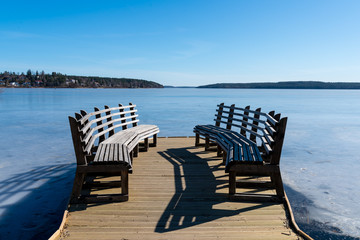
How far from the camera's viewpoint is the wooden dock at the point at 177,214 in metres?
3.73

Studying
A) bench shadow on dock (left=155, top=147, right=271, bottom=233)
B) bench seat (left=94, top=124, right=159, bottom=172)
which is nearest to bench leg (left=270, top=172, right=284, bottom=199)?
bench shadow on dock (left=155, top=147, right=271, bottom=233)

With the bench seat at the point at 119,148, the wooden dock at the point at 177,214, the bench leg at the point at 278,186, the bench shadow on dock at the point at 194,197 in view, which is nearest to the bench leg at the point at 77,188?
the wooden dock at the point at 177,214

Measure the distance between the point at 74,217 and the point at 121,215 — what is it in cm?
66

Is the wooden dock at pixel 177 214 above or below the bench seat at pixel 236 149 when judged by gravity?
below

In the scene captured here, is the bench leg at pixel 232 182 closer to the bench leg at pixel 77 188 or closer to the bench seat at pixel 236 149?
the bench seat at pixel 236 149

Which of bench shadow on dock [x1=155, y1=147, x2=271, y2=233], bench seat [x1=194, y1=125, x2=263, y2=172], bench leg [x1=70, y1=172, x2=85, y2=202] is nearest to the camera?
bench shadow on dock [x1=155, y1=147, x2=271, y2=233]

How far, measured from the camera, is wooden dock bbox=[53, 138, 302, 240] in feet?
12.2

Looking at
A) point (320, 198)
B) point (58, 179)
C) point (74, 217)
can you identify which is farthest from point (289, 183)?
point (58, 179)

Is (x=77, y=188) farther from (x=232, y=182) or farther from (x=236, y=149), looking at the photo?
(x=236, y=149)

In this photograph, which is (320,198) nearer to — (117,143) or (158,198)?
(158,198)

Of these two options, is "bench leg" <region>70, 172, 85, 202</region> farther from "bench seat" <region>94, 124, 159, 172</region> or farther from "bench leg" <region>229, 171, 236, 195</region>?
"bench leg" <region>229, 171, 236, 195</region>

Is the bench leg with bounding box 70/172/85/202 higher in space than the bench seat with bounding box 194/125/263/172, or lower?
lower

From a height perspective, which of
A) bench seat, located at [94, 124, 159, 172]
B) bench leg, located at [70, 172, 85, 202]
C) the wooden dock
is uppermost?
bench seat, located at [94, 124, 159, 172]

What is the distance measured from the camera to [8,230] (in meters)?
4.99
